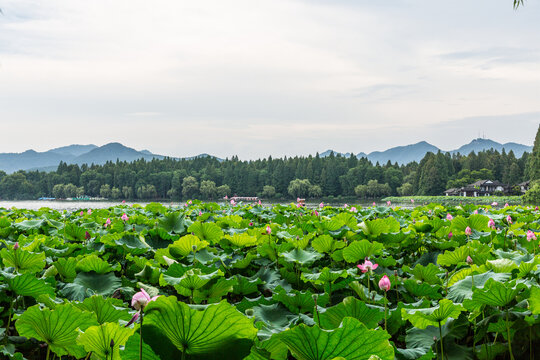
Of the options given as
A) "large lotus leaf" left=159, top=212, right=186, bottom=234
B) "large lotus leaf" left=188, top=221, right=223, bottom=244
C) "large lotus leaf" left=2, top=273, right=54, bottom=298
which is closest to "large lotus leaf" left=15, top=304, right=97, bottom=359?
"large lotus leaf" left=2, top=273, right=54, bottom=298

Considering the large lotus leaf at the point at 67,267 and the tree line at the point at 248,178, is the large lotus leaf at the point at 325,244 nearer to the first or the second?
the large lotus leaf at the point at 67,267

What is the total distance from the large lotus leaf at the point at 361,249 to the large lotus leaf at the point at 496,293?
41.2 inches

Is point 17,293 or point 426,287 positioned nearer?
point 17,293

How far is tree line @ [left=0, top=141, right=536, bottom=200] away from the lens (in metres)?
117

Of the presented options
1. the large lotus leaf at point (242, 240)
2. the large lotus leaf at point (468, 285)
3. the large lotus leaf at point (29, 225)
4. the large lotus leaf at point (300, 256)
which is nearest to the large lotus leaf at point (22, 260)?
the large lotus leaf at point (242, 240)

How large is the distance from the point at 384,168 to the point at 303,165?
2422 centimetres

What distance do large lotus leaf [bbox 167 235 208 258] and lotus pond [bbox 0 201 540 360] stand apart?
1 cm

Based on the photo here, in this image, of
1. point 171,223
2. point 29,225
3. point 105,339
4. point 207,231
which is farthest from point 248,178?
point 105,339

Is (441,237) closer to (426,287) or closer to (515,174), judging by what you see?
(426,287)

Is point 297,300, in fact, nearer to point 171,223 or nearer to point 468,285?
point 468,285

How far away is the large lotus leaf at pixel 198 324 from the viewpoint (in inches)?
38.4

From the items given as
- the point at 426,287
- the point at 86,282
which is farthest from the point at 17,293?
the point at 426,287

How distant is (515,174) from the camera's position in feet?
338

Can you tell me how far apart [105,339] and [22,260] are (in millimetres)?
1477
